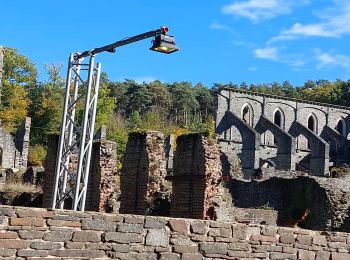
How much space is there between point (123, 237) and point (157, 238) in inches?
19.6

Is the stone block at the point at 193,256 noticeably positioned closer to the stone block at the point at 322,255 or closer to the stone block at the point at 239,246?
the stone block at the point at 239,246

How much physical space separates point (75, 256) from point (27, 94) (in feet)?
183

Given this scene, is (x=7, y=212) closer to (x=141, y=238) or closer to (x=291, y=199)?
(x=141, y=238)

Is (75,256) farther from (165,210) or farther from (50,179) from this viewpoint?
(50,179)

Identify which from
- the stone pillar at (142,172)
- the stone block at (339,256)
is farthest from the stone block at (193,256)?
the stone pillar at (142,172)

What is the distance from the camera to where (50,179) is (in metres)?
18.5

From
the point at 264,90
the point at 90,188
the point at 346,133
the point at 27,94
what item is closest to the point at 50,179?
the point at 90,188

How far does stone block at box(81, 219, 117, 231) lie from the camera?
801cm

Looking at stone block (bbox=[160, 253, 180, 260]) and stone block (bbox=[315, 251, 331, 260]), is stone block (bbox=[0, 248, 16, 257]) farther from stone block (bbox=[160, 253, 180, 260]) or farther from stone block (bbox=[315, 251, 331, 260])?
stone block (bbox=[315, 251, 331, 260])

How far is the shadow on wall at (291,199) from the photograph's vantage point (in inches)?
923

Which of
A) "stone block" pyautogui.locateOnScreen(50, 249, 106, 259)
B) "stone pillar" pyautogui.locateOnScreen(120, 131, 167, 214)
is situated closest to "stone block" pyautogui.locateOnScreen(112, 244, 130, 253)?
"stone block" pyautogui.locateOnScreen(50, 249, 106, 259)

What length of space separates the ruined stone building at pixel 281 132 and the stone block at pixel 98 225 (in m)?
43.9

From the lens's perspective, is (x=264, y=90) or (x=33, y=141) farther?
(x=264, y=90)

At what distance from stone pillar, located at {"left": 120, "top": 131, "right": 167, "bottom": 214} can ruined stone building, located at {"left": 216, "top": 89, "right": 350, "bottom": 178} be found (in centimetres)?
3462
